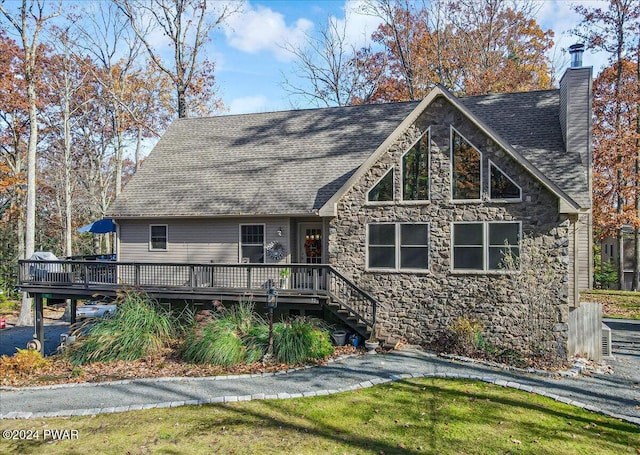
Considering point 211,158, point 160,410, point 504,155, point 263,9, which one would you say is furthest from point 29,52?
point 504,155

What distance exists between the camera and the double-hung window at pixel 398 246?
511 inches

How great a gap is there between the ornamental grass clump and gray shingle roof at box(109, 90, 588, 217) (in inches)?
154

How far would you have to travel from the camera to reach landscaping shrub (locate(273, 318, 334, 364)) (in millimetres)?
11031

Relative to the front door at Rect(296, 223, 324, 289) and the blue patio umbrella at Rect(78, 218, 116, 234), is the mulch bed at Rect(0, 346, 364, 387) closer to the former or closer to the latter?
the front door at Rect(296, 223, 324, 289)

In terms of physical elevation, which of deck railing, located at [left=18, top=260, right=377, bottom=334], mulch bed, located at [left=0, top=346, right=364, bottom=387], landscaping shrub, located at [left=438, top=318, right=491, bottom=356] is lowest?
mulch bed, located at [left=0, top=346, right=364, bottom=387]

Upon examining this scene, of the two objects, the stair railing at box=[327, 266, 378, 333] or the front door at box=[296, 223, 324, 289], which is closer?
the stair railing at box=[327, 266, 378, 333]

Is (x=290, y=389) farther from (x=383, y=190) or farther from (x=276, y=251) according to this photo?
(x=383, y=190)

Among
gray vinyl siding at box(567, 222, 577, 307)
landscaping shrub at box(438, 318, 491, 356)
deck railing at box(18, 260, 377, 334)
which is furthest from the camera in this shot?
deck railing at box(18, 260, 377, 334)

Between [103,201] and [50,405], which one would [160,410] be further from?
[103,201]

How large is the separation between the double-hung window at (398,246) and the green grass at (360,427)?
4832mm

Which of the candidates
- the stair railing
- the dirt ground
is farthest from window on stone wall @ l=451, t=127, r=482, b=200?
the dirt ground

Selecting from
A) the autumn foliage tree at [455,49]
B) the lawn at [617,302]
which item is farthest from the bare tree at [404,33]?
the lawn at [617,302]

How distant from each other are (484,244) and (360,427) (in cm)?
704

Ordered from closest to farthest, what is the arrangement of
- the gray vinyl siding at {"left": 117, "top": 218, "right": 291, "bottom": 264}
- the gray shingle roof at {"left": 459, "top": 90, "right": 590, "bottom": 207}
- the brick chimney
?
the gray shingle roof at {"left": 459, "top": 90, "right": 590, "bottom": 207} < the brick chimney < the gray vinyl siding at {"left": 117, "top": 218, "right": 291, "bottom": 264}
